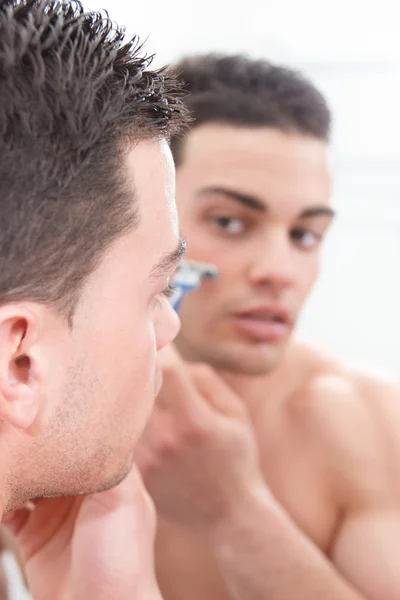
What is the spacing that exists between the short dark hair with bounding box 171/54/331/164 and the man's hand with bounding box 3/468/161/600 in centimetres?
55

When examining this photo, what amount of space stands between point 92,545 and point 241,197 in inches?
21.2

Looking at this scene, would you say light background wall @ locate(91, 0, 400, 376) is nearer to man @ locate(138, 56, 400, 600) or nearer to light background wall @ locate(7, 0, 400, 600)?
light background wall @ locate(7, 0, 400, 600)

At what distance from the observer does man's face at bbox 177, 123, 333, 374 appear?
1078 mm

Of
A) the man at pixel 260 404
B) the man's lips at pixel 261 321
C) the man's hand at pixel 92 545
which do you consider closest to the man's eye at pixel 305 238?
the man at pixel 260 404

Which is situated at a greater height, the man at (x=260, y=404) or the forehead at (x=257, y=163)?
the forehead at (x=257, y=163)

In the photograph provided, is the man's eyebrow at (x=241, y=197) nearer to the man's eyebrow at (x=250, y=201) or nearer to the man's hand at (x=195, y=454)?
the man's eyebrow at (x=250, y=201)

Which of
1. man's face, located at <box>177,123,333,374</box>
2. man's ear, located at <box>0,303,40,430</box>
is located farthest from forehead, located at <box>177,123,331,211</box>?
man's ear, located at <box>0,303,40,430</box>

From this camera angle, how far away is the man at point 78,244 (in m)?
0.52

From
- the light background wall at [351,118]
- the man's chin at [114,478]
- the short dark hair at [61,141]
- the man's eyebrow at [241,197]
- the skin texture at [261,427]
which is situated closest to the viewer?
the short dark hair at [61,141]

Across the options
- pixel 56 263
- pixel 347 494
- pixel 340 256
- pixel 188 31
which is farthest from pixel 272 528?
pixel 188 31

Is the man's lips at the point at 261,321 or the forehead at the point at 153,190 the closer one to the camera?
the forehead at the point at 153,190

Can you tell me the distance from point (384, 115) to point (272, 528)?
1.58 m

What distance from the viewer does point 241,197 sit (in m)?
1.08

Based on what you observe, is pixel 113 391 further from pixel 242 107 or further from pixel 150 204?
pixel 242 107
